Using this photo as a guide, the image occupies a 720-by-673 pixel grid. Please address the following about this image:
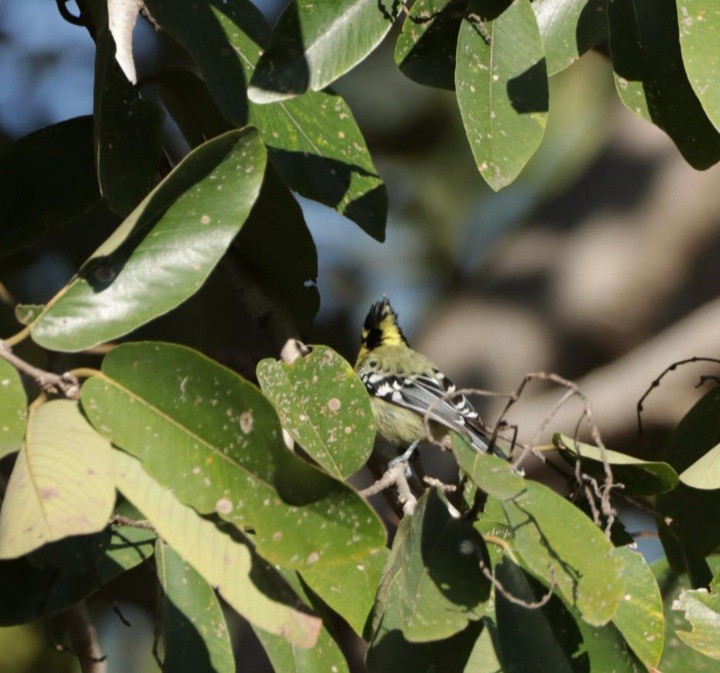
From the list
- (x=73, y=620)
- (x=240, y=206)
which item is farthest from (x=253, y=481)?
(x=73, y=620)

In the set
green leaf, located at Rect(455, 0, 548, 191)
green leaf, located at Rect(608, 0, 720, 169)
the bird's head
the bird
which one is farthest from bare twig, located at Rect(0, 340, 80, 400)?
the bird's head

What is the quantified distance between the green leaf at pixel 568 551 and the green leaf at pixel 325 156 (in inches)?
22.4

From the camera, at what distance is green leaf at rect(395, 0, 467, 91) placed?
1604 millimetres

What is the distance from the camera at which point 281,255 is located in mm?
1881

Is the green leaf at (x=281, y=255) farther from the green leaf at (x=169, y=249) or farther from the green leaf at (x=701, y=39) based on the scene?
the green leaf at (x=701, y=39)

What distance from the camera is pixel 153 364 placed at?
119cm

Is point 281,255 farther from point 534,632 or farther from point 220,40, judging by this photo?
point 534,632

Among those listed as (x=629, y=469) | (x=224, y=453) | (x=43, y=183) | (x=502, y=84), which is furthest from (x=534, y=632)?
(x=43, y=183)

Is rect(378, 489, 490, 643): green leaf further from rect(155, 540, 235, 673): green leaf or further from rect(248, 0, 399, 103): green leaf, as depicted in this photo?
rect(248, 0, 399, 103): green leaf

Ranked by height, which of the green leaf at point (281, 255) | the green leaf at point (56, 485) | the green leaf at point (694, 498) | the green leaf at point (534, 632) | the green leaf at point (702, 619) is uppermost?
the green leaf at point (56, 485)

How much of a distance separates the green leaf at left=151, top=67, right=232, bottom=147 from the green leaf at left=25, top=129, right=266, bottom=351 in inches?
23.2

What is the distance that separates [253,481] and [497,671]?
14.9 inches

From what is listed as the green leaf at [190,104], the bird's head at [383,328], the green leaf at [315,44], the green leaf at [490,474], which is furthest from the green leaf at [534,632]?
the bird's head at [383,328]

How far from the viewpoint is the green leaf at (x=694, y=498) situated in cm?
169
